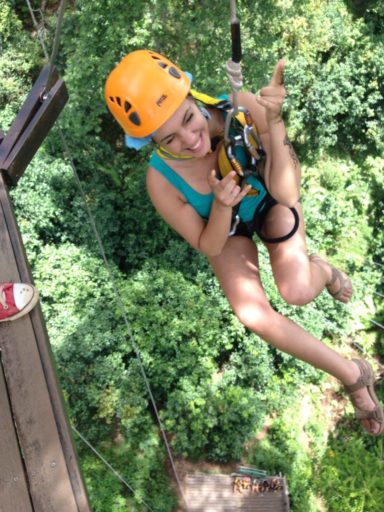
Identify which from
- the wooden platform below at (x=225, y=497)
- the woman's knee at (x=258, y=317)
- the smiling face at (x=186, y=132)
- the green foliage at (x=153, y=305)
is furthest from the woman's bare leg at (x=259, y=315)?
the wooden platform below at (x=225, y=497)

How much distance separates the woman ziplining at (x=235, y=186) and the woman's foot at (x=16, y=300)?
60cm

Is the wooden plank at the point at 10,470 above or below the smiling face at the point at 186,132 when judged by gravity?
below

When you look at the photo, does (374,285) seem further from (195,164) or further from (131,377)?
(195,164)

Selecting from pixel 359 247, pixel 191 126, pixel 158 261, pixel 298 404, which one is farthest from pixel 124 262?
pixel 191 126

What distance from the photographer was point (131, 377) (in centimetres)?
549

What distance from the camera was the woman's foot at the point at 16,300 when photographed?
6.35 ft

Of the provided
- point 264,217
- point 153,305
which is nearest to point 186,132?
point 264,217

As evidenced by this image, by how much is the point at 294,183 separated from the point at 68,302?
167 inches

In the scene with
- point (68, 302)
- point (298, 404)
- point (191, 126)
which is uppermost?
point (191, 126)

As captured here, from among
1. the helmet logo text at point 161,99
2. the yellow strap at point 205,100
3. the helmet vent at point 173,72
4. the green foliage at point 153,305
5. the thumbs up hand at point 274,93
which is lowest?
the green foliage at point 153,305

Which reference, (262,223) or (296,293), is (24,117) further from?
(296,293)

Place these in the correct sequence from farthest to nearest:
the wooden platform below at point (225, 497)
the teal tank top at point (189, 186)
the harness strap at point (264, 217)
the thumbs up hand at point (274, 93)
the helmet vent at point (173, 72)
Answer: the wooden platform below at point (225, 497) → the harness strap at point (264, 217) → the teal tank top at point (189, 186) → the helmet vent at point (173, 72) → the thumbs up hand at point (274, 93)

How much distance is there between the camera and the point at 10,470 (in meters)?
1.75

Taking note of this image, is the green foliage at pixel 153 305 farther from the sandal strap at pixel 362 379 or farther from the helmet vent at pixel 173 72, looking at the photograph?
the helmet vent at pixel 173 72
